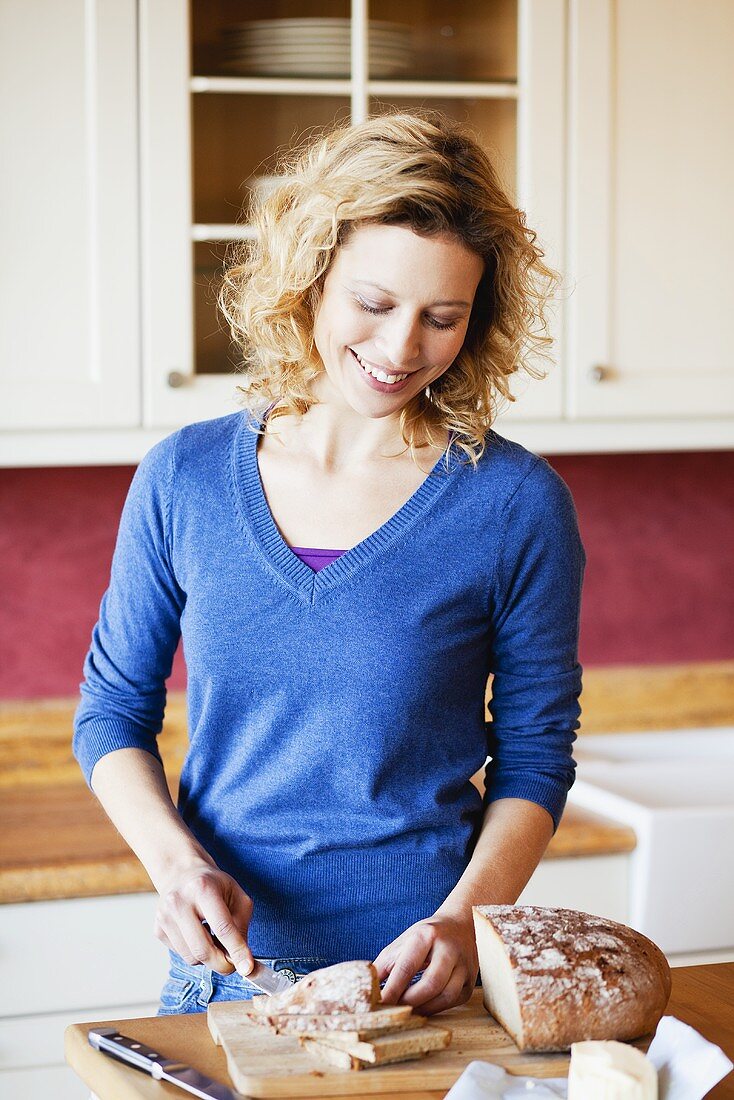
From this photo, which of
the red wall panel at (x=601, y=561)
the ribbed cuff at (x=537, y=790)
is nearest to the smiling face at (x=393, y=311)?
the ribbed cuff at (x=537, y=790)

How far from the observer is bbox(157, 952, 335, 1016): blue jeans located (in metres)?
1.15

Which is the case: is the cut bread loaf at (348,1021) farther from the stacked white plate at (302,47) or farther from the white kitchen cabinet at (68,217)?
the stacked white plate at (302,47)

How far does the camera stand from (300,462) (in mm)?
1283

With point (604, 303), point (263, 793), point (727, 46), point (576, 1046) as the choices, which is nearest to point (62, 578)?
point (604, 303)

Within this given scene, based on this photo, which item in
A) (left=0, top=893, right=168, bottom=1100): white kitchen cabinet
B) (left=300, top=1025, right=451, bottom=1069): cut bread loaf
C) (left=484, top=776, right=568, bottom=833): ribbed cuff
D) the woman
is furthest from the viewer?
(left=0, top=893, right=168, bottom=1100): white kitchen cabinet

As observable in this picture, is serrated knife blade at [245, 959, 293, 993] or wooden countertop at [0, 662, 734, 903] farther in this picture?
wooden countertop at [0, 662, 734, 903]

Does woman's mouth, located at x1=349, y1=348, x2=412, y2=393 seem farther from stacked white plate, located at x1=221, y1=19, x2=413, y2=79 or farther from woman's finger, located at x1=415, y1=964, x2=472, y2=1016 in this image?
stacked white plate, located at x1=221, y1=19, x2=413, y2=79

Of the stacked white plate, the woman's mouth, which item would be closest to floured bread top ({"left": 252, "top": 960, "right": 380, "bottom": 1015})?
the woman's mouth

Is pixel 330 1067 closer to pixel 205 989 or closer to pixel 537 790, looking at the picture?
pixel 205 989

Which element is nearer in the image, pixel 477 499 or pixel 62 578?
pixel 477 499

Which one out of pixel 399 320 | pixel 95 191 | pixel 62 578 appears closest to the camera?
pixel 399 320

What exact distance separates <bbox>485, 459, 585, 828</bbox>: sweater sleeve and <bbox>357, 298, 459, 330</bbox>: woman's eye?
0.58 feet

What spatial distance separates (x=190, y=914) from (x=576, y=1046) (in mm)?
353

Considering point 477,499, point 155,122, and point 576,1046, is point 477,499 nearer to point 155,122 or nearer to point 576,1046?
point 576,1046
